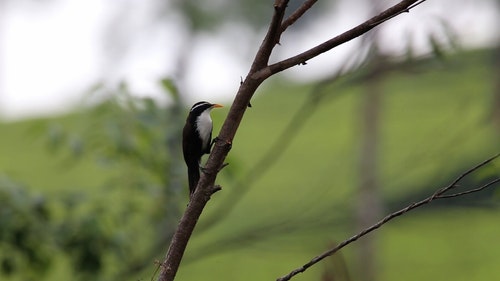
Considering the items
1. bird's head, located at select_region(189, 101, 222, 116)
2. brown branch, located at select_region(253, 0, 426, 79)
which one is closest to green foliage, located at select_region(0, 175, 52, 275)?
bird's head, located at select_region(189, 101, 222, 116)

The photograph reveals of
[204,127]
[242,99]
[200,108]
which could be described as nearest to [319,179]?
[200,108]

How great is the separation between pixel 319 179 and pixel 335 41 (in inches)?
282

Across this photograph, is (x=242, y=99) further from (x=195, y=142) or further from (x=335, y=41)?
(x=195, y=142)

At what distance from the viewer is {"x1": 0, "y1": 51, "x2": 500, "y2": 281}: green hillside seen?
22.0 ft

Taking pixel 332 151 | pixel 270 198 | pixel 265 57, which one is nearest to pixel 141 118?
pixel 265 57

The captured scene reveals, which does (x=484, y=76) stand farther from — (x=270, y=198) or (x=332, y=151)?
(x=332, y=151)

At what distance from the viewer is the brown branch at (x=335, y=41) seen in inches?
101

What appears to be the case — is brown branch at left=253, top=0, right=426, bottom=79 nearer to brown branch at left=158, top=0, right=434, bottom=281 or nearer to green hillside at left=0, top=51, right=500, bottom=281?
brown branch at left=158, top=0, right=434, bottom=281

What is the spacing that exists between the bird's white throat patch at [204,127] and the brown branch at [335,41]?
1305 millimetres

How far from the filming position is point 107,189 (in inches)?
266

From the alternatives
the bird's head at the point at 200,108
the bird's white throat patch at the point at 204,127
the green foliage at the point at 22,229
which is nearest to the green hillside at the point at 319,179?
the green foliage at the point at 22,229

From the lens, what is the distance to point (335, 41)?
8.44ft

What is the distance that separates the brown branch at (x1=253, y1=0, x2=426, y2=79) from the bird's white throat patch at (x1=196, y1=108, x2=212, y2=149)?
131 centimetres

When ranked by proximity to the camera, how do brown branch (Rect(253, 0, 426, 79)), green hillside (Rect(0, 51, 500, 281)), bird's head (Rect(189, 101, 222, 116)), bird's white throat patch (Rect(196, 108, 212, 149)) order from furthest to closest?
green hillside (Rect(0, 51, 500, 281)) → bird's head (Rect(189, 101, 222, 116)) → bird's white throat patch (Rect(196, 108, 212, 149)) → brown branch (Rect(253, 0, 426, 79))
